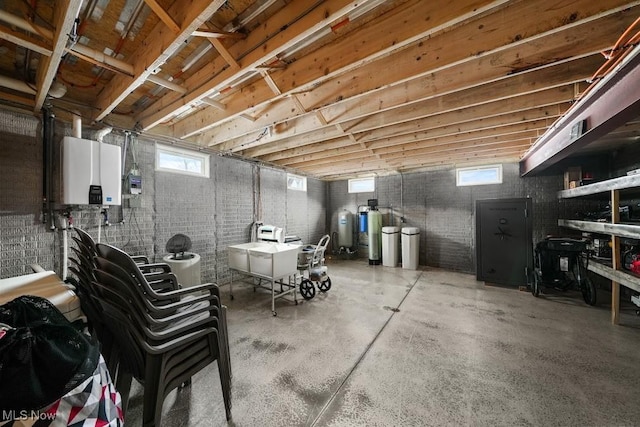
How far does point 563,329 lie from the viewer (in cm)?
273

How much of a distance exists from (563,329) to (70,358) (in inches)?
170

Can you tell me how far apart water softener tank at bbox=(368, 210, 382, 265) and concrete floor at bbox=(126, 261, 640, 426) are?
8.62ft

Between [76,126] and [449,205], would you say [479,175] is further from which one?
[76,126]

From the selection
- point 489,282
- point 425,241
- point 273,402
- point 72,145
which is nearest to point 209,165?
point 72,145

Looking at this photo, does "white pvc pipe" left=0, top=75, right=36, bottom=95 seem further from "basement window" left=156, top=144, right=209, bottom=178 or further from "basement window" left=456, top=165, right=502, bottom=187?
Result: "basement window" left=456, top=165, right=502, bottom=187

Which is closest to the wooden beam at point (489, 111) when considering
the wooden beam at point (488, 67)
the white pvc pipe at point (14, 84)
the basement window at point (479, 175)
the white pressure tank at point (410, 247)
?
the wooden beam at point (488, 67)

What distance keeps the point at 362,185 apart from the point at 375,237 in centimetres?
175

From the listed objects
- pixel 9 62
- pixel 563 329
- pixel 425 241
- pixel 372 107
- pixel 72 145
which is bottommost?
pixel 563 329

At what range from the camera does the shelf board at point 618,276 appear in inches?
98.1

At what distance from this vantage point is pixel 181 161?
12.6 feet

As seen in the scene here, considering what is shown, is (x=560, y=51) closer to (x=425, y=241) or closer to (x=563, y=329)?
(x=563, y=329)

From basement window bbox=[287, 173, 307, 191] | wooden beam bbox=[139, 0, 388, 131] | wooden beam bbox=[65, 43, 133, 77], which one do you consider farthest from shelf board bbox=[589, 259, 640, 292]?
basement window bbox=[287, 173, 307, 191]

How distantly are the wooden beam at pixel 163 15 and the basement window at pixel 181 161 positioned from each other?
2.56 metres

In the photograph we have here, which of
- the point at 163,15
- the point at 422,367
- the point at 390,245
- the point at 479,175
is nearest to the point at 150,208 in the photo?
the point at 163,15
